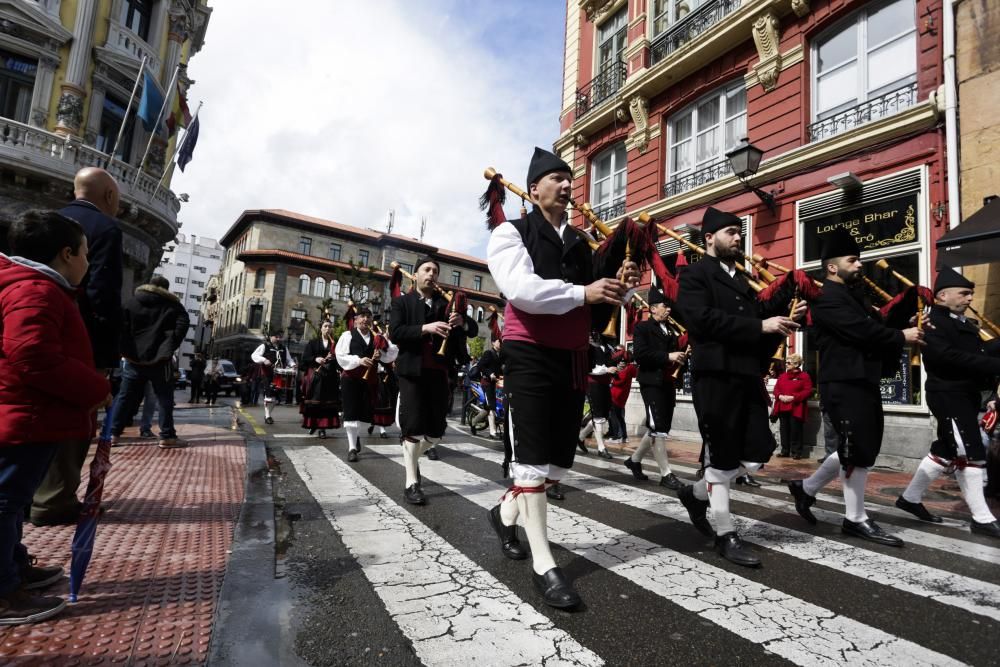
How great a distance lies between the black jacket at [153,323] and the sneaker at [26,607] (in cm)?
456

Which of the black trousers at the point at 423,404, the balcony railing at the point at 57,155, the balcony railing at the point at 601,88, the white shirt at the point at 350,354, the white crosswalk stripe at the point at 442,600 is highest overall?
the balcony railing at the point at 601,88

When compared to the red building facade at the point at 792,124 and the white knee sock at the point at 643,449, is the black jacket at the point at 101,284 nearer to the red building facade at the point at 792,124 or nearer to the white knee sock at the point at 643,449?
the white knee sock at the point at 643,449

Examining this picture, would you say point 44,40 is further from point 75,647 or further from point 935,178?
point 935,178

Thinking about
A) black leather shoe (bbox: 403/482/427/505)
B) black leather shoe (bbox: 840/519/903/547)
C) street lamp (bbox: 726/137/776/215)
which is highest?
street lamp (bbox: 726/137/776/215)

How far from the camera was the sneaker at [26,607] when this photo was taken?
2.04 meters

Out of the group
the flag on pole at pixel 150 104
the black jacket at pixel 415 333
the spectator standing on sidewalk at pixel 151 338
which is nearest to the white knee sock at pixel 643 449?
the black jacket at pixel 415 333

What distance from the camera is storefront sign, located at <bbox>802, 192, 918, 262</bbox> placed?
9.48m

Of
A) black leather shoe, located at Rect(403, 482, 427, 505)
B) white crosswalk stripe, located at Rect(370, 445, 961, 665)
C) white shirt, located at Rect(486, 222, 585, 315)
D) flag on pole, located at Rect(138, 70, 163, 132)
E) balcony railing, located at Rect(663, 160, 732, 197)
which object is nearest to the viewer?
white crosswalk stripe, located at Rect(370, 445, 961, 665)

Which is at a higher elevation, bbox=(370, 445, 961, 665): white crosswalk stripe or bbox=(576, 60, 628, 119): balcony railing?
bbox=(576, 60, 628, 119): balcony railing

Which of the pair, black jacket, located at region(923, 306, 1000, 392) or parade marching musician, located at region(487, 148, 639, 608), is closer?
parade marching musician, located at region(487, 148, 639, 608)

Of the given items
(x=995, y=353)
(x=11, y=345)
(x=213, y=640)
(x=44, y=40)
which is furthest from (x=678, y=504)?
(x=44, y=40)

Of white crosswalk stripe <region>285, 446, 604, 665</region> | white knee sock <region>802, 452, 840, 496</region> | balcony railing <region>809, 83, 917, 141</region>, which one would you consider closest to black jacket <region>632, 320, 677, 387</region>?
white knee sock <region>802, 452, 840, 496</region>

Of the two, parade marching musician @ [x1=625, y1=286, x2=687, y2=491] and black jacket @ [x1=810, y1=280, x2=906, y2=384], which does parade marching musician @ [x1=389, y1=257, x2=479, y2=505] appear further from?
black jacket @ [x1=810, y1=280, x2=906, y2=384]

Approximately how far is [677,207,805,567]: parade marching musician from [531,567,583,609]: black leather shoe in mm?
1178
